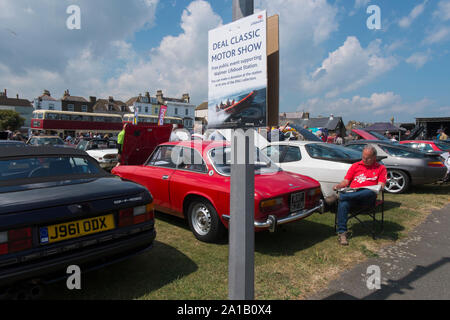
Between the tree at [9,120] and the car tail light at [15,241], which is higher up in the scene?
the tree at [9,120]

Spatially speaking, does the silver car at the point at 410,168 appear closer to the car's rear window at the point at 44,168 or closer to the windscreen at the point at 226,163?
the windscreen at the point at 226,163

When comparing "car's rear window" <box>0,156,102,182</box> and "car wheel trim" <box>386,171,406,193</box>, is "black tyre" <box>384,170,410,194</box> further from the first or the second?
"car's rear window" <box>0,156,102,182</box>

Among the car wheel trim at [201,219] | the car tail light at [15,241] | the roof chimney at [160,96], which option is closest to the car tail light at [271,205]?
the car wheel trim at [201,219]

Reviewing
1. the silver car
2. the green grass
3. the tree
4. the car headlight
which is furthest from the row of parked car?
the tree

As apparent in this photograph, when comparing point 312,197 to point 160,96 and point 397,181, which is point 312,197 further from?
point 160,96

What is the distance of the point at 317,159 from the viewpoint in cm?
607

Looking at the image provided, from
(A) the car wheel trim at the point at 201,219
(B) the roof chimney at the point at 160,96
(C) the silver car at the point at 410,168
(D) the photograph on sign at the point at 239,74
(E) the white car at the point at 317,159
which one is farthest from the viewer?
(B) the roof chimney at the point at 160,96

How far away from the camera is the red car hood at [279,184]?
374 centimetres

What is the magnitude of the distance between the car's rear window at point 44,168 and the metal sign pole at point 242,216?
2.29 meters

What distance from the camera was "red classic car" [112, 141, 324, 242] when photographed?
3.79 meters

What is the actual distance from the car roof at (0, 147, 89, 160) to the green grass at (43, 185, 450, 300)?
1491 millimetres

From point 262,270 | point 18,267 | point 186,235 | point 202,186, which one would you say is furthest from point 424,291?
point 18,267

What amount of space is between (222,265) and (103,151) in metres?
8.86

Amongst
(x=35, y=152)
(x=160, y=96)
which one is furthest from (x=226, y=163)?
(x=160, y=96)
